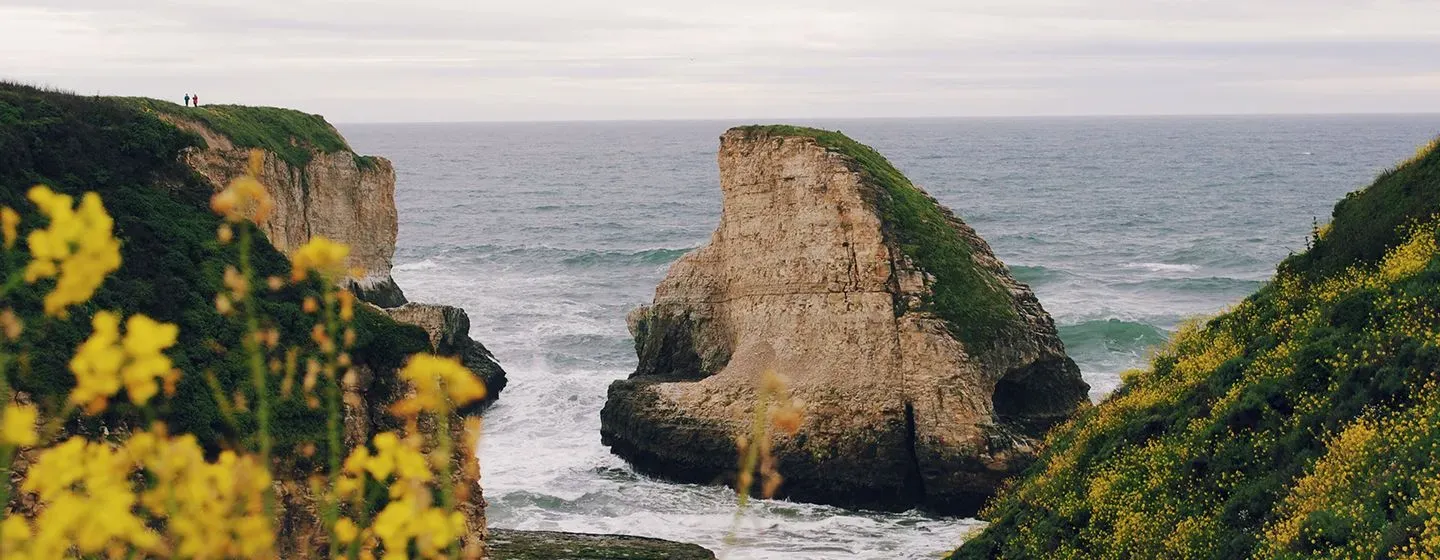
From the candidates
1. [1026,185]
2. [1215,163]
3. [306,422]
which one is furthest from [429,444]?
[1215,163]

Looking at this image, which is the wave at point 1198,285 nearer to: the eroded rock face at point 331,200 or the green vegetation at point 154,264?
the eroded rock face at point 331,200

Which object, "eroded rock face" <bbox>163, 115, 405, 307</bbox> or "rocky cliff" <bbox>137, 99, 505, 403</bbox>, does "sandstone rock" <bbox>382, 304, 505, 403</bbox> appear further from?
"eroded rock face" <bbox>163, 115, 405, 307</bbox>

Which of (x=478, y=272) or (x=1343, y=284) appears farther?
(x=478, y=272)

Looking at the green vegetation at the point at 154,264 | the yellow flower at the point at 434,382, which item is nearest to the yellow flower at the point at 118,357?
the yellow flower at the point at 434,382

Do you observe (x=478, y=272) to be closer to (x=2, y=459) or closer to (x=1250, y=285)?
(x=1250, y=285)

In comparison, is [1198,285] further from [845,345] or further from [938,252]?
[845,345]
